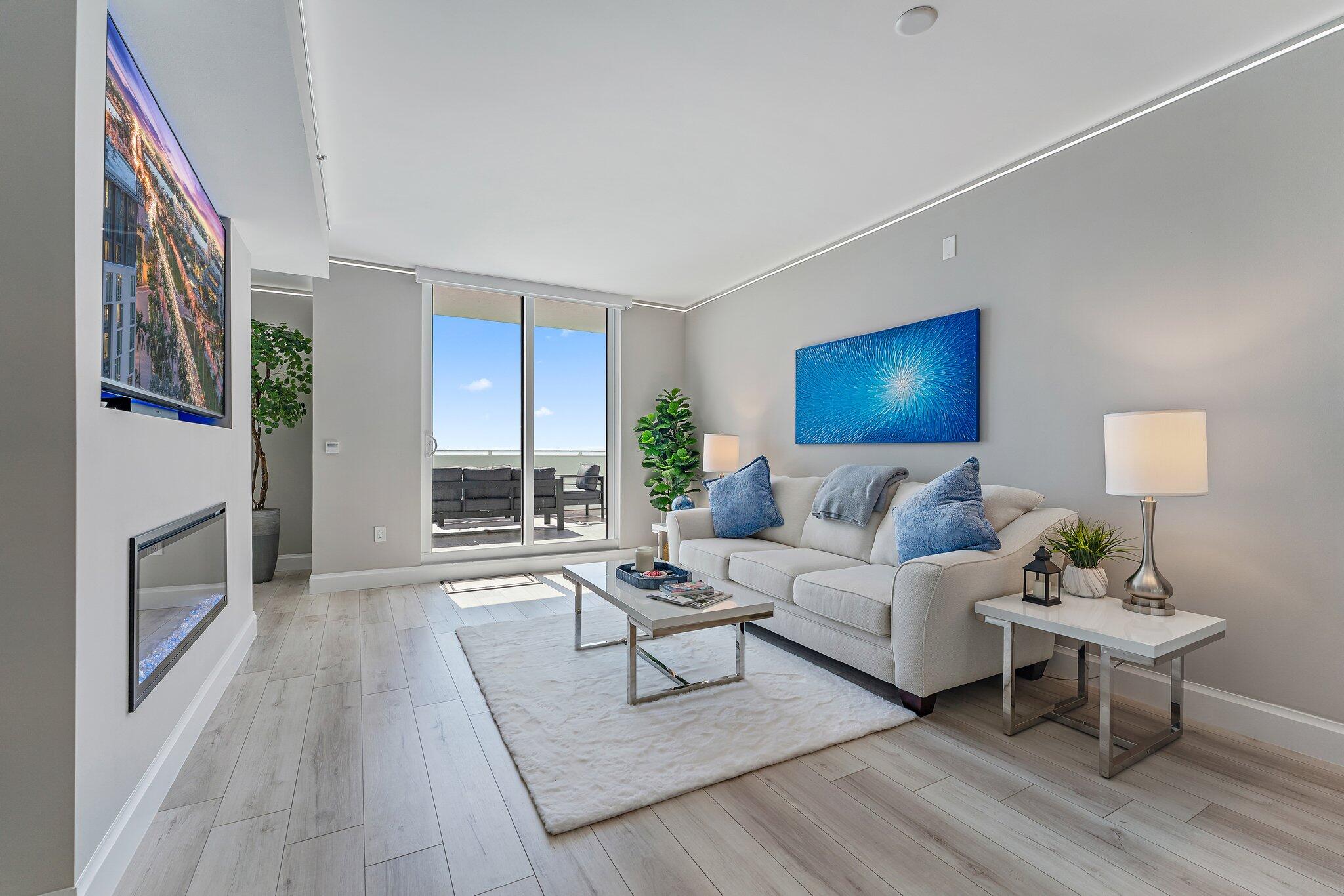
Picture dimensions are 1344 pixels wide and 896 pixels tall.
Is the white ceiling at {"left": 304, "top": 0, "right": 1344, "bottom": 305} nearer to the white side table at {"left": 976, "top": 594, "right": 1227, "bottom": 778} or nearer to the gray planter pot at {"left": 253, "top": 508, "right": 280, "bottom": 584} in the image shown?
the white side table at {"left": 976, "top": 594, "right": 1227, "bottom": 778}

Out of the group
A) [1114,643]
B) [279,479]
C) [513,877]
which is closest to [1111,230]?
[1114,643]

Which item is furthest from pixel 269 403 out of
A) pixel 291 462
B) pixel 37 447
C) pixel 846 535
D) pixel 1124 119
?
pixel 1124 119

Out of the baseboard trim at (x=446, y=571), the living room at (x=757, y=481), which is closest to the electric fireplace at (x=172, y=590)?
the living room at (x=757, y=481)

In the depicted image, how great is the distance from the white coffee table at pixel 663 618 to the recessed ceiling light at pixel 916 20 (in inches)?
87.3

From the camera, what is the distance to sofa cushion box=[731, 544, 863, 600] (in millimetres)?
3107

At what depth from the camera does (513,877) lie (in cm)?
149

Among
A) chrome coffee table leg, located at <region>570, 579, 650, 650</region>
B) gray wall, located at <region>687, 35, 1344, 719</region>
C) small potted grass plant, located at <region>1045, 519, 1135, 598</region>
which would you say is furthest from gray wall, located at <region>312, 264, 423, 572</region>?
small potted grass plant, located at <region>1045, 519, 1135, 598</region>

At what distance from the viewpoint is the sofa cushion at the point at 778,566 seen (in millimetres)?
3107

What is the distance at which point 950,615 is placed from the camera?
2.36 m

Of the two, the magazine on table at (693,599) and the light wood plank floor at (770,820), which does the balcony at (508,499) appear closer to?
the light wood plank floor at (770,820)

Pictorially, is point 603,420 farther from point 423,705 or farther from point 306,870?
point 306,870

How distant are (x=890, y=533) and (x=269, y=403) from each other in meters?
4.71

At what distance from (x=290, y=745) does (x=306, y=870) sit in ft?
2.59

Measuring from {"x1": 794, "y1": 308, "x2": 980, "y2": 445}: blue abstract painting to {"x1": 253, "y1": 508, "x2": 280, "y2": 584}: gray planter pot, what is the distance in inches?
169
